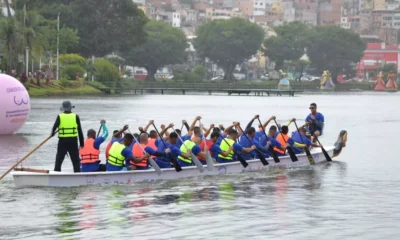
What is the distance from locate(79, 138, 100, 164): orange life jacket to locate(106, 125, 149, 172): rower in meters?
0.41

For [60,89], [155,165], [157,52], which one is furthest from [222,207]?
[157,52]

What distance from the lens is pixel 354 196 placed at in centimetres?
3041

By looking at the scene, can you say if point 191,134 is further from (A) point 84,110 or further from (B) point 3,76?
(A) point 84,110

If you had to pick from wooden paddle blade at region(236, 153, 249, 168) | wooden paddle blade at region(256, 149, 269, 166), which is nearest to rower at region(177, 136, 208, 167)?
wooden paddle blade at region(236, 153, 249, 168)

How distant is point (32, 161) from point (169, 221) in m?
14.2

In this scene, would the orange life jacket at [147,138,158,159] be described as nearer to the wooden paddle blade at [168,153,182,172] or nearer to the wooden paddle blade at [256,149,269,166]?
the wooden paddle blade at [168,153,182,172]

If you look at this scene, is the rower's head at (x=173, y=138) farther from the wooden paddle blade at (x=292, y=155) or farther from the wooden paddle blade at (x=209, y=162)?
the wooden paddle blade at (x=292, y=155)

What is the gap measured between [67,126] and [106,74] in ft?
333

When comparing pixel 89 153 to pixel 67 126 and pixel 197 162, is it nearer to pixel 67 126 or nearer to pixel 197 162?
pixel 67 126

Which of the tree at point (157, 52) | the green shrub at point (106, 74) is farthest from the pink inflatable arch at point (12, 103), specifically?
the tree at point (157, 52)

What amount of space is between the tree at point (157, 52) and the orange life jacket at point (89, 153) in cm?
14319

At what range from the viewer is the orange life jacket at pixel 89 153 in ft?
97.6

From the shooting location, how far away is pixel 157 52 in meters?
182

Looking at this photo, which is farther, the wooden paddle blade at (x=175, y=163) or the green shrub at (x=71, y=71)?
the green shrub at (x=71, y=71)
